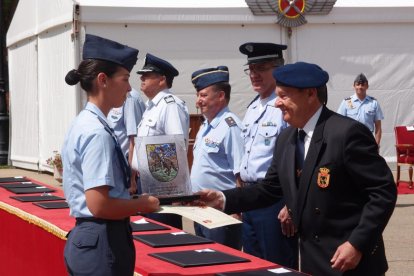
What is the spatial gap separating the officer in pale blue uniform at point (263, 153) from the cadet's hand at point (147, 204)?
71.3 inches

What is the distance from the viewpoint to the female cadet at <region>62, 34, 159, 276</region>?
10.3 ft

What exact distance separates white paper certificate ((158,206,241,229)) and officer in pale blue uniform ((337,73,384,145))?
355 inches

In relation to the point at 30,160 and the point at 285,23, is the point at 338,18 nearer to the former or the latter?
the point at 285,23

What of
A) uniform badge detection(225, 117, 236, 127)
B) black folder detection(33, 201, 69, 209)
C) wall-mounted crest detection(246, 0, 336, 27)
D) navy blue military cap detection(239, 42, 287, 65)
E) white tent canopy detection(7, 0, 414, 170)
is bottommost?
black folder detection(33, 201, 69, 209)

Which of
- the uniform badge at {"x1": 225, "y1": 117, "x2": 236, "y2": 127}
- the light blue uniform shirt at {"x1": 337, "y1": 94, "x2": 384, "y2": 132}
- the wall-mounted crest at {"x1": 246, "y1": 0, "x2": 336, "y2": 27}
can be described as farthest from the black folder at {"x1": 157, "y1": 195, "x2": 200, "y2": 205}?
the wall-mounted crest at {"x1": 246, "y1": 0, "x2": 336, "y2": 27}

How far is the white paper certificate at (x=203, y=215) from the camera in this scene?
10.8 feet

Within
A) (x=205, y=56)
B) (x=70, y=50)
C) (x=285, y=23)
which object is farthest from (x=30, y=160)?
(x=285, y=23)

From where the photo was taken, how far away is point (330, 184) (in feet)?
11.2

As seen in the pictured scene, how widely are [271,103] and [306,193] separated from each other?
1788 millimetres

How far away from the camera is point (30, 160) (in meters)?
16.4

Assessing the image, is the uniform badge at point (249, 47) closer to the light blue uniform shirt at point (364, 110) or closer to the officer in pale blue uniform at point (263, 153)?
the officer in pale blue uniform at point (263, 153)

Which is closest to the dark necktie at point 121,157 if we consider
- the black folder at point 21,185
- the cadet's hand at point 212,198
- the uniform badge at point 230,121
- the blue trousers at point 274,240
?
the cadet's hand at point 212,198

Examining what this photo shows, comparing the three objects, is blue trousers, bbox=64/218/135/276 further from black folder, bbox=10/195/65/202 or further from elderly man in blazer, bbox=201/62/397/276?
black folder, bbox=10/195/65/202

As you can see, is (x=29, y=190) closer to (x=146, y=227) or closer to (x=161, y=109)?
(x=161, y=109)
